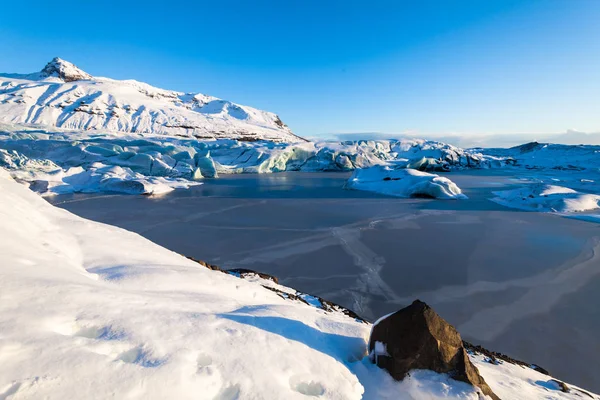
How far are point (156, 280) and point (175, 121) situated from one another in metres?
54.7

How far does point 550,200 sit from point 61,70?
94.9 m

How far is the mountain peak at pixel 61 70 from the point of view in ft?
238

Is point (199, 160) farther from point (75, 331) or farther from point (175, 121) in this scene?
point (175, 121)

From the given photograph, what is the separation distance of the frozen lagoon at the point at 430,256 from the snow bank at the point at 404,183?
6.33 ft

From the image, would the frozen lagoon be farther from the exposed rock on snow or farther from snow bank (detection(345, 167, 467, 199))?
the exposed rock on snow

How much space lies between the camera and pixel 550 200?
421 inches

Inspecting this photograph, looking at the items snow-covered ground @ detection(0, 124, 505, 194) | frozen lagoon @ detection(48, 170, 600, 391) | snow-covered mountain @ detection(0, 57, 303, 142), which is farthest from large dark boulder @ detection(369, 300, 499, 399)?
snow-covered mountain @ detection(0, 57, 303, 142)

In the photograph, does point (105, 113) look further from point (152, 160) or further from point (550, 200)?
point (550, 200)

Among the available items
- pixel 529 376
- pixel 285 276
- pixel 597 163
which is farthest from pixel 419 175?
pixel 597 163

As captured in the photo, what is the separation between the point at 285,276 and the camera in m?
4.95

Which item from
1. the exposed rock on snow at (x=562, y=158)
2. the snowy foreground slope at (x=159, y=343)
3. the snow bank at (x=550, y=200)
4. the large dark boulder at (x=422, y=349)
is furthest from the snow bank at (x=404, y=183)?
the exposed rock on snow at (x=562, y=158)

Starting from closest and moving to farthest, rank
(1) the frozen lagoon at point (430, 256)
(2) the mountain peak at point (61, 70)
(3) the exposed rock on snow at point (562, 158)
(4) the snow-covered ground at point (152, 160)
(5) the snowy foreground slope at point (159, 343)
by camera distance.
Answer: (5) the snowy foreground slope at point (159, 343) → (1) the frozen lagoon at point (430, 256) → (4) the snow-covered ground at point (152, 160) → (3) the exposed rock on snow at point (562, 158) → (2) the mountain peak at point (61, 70)

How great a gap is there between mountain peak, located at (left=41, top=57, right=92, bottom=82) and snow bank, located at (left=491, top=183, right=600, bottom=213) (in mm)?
91280

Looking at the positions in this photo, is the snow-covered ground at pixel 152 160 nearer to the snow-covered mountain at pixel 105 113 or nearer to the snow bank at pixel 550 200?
the snow bank at pixel 550 200
